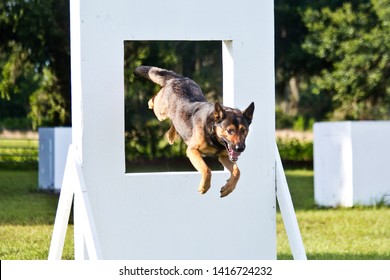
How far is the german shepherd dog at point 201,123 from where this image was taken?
21.3 feet

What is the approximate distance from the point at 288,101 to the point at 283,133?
836 cm

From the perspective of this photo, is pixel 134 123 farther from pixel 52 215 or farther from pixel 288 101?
pixel 288 101

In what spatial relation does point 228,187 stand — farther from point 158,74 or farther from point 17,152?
point 17,152

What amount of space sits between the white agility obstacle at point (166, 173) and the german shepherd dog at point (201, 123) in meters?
0.44

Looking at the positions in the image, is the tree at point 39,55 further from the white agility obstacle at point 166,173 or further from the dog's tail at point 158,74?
the dog's tail at point 158,74

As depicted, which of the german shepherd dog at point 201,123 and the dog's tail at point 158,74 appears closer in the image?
the german shepherd dog at point 201,123

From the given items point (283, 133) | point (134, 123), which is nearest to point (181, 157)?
point (134, 123)

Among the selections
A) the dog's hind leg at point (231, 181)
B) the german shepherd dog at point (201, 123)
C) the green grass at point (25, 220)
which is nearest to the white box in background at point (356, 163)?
the green grass at point (25, 220)

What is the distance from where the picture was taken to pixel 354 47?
90.8ft

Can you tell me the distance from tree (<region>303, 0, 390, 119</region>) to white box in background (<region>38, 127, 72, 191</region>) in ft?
32.7

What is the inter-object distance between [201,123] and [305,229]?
8.64m

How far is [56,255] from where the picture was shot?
25.7 feet

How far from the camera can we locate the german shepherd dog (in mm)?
6504

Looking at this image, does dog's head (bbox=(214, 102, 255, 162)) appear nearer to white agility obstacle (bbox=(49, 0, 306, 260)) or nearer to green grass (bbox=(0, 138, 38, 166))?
white agility obstacle (bbox=(49, 0, 306, 260))
